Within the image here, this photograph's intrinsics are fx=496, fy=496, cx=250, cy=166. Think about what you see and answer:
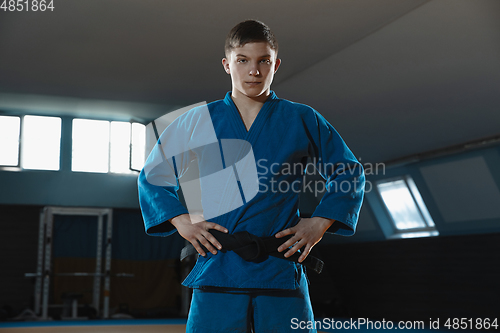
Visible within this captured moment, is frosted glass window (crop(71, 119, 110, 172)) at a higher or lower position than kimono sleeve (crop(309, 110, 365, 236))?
higher

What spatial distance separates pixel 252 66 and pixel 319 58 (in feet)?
15.5

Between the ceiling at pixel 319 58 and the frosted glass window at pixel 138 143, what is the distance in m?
1.40

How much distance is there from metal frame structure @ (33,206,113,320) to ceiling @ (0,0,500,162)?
2.18 metres

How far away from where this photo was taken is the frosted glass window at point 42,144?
8508 millimetres

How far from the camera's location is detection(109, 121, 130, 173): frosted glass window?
8703 millimetres

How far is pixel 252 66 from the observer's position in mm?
1103

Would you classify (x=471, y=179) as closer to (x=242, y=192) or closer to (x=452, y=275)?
(x=452, y=275)

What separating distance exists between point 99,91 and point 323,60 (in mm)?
3166

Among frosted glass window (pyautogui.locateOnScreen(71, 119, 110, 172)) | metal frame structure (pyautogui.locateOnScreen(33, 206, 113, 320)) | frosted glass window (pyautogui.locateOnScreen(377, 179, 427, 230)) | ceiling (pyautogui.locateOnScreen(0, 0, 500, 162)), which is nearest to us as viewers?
ceiling (pyautogui.locateOnScreen(0, 0, 500, 162))

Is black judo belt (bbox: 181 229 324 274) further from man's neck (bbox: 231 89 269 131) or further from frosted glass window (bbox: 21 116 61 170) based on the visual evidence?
frosted glass window (bbox: 21 116 61 170)

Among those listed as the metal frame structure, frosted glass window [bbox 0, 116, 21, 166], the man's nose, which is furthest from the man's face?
frosted glass window [bbox 0, 116, 21, 166]

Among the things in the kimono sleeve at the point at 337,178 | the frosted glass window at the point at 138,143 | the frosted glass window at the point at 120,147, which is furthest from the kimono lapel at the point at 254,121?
the frosted glass window at the point at 120,147

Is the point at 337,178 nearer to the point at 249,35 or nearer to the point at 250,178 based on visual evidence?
the point at 250,178

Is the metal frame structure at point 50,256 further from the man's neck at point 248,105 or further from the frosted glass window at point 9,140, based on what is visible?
the man's neck at point 248,105
